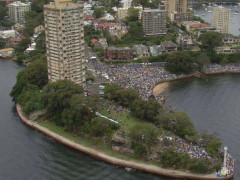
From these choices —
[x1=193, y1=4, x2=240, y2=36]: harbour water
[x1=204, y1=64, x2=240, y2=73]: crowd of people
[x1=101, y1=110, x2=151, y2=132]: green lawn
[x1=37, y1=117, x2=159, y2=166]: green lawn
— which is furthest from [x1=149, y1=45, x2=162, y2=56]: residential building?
[x1=37, y1=117, x2=159, y2=166]: green lawn

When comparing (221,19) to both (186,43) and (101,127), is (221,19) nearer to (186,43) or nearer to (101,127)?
(186,43)

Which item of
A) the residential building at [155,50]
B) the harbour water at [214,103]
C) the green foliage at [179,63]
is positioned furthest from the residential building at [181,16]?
the harbour water at [214,103]

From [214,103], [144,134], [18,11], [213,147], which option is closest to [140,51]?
[214,103]

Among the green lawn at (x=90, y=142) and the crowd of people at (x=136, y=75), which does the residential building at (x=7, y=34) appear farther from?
the green lawn at (x=90, y=142)

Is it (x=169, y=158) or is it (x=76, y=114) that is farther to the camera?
(x=76, y=114)

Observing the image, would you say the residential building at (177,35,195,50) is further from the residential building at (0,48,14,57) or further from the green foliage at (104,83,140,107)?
the residential building at (0,48,14,57)

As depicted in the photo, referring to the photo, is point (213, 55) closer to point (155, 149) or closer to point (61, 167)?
point (155, 149)
